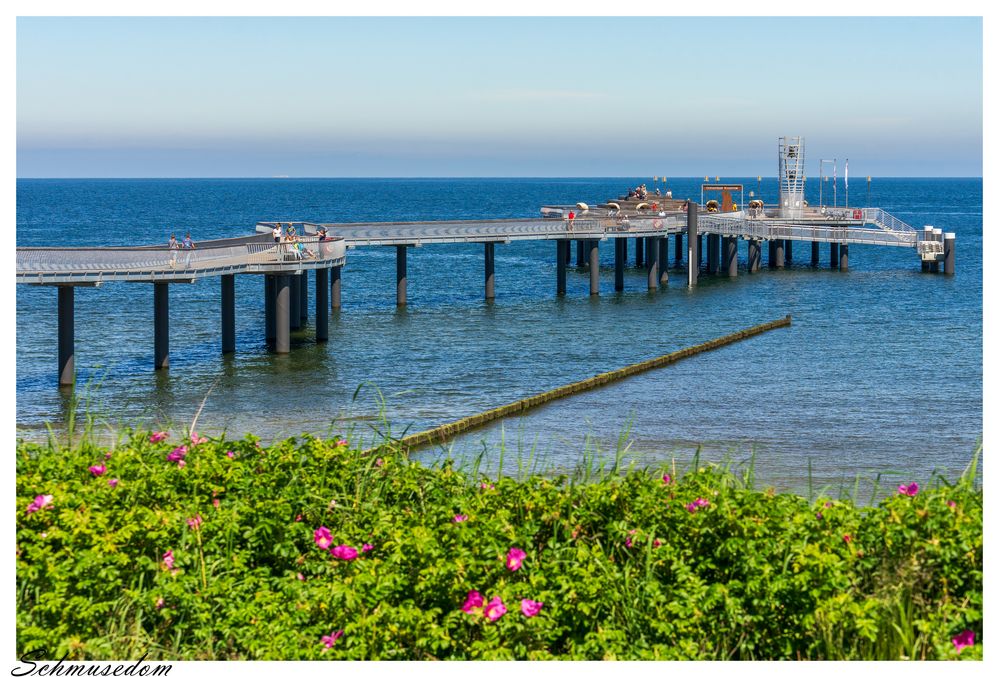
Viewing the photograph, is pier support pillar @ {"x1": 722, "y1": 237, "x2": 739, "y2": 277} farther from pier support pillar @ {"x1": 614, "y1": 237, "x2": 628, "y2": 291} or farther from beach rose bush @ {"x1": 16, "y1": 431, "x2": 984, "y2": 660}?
beach rose bush @ {"x1": 16, "y1": 431, "x2": 984, "y2": 660}

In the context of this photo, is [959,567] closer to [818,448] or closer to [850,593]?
[850,593]

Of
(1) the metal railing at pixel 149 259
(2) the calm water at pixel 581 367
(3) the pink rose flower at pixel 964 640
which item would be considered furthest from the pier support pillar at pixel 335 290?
(3) the pink rose flower at pixel 964 640

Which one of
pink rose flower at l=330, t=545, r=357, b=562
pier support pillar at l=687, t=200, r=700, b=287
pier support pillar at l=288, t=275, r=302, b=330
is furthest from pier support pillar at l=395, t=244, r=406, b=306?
pink rose flower at l=330, t=545, r=357, b=562

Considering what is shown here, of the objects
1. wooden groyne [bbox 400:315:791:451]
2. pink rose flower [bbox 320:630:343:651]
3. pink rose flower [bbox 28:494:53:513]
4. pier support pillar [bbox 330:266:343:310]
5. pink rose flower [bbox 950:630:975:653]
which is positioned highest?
pier support pillar [bbox 330:266:343:310]

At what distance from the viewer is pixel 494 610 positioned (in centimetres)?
867

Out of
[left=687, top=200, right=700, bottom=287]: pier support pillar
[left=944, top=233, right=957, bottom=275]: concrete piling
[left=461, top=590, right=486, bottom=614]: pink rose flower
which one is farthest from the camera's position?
[left=944, top=233, right=957, bottom=275]: concrete piling

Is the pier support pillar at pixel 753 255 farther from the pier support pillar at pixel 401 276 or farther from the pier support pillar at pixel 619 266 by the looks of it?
the pier support pillar at pixel 401 276

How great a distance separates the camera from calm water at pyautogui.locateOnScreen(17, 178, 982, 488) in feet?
A: 78.3

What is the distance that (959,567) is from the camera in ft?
30.2

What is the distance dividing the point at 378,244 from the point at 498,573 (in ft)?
126

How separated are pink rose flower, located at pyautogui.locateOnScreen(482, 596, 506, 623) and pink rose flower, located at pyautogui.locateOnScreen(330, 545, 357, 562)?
55.8 inches

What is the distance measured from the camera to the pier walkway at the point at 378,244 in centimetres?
2958

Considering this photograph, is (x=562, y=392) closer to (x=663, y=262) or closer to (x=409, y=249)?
(x=663, y=262)

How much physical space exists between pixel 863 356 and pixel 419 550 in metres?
29.1
